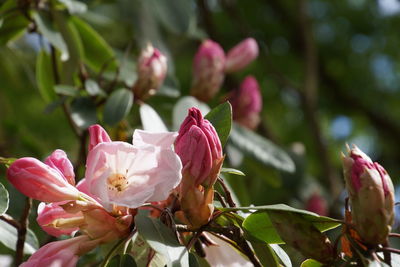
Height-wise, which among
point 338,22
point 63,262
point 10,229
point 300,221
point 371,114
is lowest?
point 371,114

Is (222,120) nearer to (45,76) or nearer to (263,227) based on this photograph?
(263,227)

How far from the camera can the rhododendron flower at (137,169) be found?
33.1 inches

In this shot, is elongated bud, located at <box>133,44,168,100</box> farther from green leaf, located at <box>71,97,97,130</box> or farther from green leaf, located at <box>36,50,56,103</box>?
green leaf, located at <box>36,50,56,103</box>

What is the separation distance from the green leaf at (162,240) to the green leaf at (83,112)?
0.61 m

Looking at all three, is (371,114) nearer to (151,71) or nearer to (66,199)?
(151,71)

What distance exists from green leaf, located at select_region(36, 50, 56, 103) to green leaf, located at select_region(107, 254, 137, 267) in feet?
2.95

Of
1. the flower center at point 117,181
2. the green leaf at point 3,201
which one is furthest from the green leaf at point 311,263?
the green leaf at point 3,201

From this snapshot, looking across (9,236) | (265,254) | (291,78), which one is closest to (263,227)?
(265,254)

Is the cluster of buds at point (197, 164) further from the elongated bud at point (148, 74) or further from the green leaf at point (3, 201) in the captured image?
the elongated bud at point (148, 74)

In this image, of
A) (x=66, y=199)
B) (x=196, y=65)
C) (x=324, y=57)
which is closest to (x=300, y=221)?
(x=66, y=199)

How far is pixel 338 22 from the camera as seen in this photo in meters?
3.06

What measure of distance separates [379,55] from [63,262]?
2421mm

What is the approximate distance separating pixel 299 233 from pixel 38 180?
12.2 inches

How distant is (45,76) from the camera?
1.70 metres
